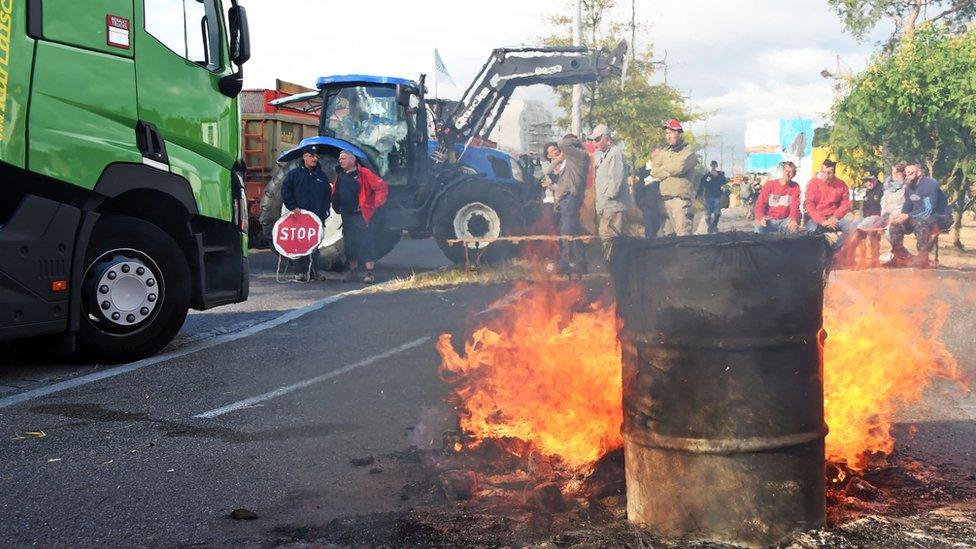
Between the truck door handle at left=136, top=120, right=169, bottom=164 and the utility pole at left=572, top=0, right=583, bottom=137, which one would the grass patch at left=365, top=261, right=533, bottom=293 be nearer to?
the truck door handle at left=136, top=120, right=169, bottom=164

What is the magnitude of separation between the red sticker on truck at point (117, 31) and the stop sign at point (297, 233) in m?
6.29

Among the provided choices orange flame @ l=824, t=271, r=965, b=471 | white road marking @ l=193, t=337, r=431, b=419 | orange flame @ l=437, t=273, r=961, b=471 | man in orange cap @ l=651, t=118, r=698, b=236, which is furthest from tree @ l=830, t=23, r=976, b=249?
orange flame @ l=437, t=273, r=961, b=471

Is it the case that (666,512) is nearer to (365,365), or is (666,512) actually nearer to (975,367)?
(365,365)

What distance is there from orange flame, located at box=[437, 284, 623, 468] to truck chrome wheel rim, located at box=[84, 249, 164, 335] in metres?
3.46

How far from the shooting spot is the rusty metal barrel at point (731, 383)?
127 inches

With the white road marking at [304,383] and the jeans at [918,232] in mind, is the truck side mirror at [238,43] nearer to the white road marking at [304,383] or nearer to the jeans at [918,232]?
the white road marking at [304,383]

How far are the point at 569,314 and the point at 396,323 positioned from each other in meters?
4.14

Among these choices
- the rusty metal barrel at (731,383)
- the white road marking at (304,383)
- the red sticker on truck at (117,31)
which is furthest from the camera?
the red sticker on truck at (117,31)

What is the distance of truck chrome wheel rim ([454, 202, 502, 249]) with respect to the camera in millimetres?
14617

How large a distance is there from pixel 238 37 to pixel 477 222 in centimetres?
702

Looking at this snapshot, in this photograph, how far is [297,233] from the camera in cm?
1321

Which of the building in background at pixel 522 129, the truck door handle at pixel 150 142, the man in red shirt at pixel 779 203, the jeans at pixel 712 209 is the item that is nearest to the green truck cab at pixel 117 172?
the truck door handle at pixel 150 142

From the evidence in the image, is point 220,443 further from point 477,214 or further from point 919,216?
point 919,216

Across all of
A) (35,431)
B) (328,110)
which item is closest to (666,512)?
(35,431)
